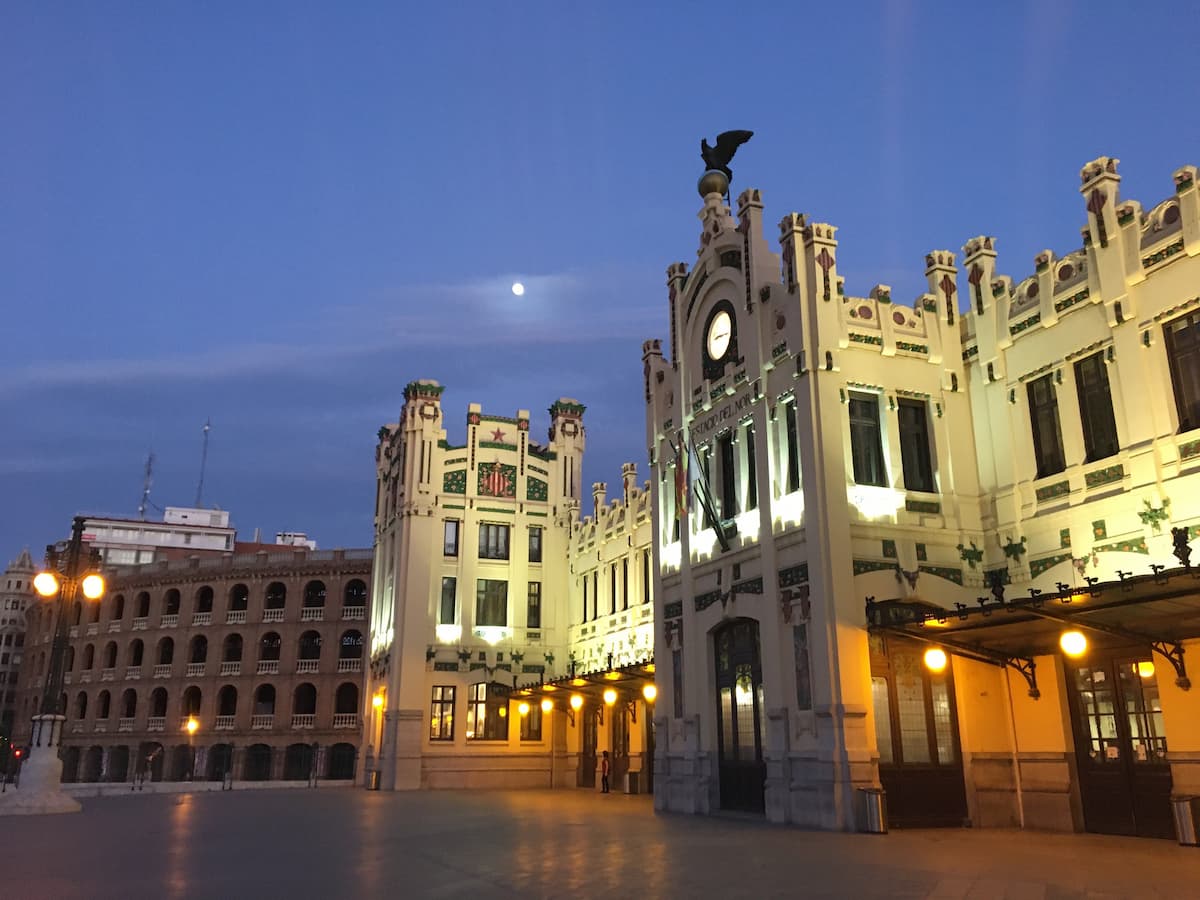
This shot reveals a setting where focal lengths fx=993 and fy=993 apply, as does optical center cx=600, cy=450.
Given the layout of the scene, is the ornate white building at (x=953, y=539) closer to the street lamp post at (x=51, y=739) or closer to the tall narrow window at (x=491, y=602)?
the street lamp post at (x=51, y=739)

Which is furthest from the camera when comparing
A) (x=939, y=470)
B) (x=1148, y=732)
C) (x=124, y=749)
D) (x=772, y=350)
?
(x=124, y=749)

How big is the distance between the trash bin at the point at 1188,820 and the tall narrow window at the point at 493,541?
33.5 m

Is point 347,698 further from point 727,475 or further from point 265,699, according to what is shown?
point 727,475

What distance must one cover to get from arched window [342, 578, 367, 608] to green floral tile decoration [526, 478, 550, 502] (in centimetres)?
2385

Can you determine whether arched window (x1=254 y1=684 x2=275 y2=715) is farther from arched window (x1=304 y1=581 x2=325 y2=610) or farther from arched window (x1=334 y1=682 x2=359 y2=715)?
arched window (x1=304 y1=581 x2=325 y2=610)

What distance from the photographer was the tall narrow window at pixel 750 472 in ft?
82.8

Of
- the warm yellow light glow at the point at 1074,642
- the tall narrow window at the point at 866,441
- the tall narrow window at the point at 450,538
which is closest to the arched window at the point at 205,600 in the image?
the tall narrow window at the point at 450,538

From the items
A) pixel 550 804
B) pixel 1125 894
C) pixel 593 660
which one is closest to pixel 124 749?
pixel 593 660

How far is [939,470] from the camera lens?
23000 mm

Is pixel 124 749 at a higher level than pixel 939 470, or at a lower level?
lower

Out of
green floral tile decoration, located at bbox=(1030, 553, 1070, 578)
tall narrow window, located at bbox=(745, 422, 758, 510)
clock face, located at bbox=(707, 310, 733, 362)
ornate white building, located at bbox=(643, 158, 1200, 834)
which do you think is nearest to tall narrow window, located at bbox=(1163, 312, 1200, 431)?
ornate white building, located at bbox=(643, 158, 1200, 834)

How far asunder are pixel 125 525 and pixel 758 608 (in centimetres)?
9862

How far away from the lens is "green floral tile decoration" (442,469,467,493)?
4666cm

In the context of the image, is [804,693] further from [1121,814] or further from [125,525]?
[125,525]
